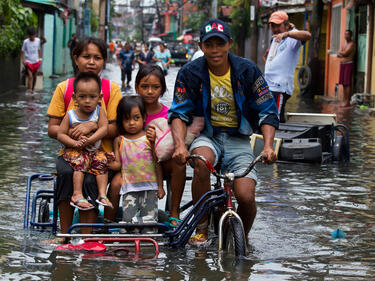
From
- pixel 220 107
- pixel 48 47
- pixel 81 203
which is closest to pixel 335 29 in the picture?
pixel 48 47

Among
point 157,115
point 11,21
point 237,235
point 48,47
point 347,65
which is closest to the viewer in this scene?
point 237,235

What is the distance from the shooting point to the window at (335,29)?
23375 millimetres

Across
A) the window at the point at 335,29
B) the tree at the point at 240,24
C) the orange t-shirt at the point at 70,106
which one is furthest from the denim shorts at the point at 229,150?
the tree at the point at 240,24

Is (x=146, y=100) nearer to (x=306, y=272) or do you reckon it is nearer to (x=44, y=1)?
(x=306, y=272)

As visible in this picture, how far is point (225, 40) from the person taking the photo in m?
5.47

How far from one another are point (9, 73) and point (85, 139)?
17.1 m

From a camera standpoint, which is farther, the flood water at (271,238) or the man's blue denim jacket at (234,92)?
the man's blue denim jacket at (234,92)

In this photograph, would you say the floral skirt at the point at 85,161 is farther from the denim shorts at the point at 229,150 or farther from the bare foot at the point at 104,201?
the denim shorts at the point at 229,150

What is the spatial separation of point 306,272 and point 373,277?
1.32 ft

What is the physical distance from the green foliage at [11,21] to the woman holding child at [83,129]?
11851 mm

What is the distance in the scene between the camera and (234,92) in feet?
18.4

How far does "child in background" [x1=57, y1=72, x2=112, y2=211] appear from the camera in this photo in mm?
5492

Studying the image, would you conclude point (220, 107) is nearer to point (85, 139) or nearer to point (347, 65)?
point (85, 139)

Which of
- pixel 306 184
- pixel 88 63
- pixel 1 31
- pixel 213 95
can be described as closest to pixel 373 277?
pixel 213 95
